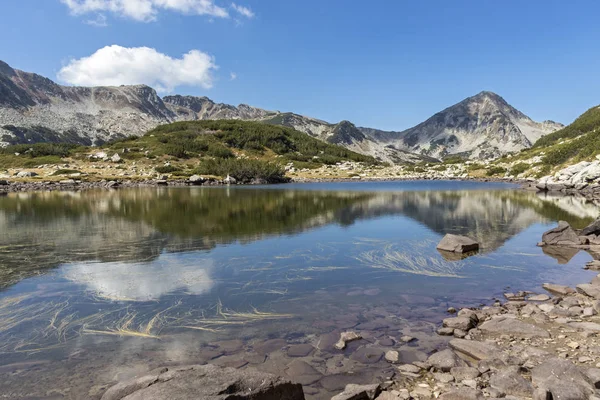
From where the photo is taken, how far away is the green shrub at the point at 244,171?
12162 centimetres

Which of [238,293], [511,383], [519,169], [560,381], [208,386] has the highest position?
[519,169]

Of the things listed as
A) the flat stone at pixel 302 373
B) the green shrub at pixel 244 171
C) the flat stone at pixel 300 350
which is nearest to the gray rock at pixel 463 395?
the flat stone at pixel 302 373

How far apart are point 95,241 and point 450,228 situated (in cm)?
2986

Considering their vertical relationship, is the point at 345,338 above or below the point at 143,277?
above

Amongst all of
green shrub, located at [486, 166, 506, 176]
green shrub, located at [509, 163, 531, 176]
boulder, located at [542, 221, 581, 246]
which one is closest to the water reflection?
boulder, located at [542, 221, 581, 246]

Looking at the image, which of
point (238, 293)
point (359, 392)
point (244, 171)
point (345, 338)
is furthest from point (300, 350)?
point (244, 171)

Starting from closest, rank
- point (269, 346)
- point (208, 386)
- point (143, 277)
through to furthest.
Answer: point (208, 386) < point (269, 346) < point (143, 277)

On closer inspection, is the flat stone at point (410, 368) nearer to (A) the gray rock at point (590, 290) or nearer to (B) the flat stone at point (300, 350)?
(B) the flat stone at point (300, 350)

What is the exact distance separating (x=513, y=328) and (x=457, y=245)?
43.4 feet

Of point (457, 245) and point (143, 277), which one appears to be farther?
point (457, 245)

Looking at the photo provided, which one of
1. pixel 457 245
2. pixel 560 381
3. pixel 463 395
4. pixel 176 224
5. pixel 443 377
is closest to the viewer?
pixel 463 395

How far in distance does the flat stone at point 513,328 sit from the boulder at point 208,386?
24.2 feet

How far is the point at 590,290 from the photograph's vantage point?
15.2 meters

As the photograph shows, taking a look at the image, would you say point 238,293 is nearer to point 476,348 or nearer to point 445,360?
point 445,360
